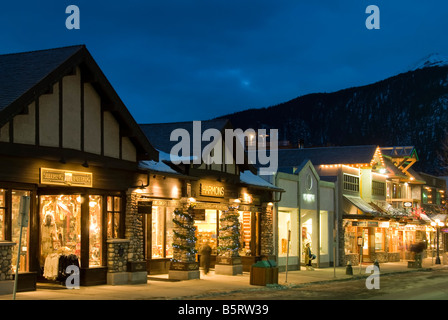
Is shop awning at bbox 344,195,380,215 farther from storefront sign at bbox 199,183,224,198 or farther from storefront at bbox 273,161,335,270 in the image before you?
storefront sign at bbox 199,183,224,198

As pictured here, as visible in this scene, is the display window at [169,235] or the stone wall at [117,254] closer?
the stone wall at [117,254]

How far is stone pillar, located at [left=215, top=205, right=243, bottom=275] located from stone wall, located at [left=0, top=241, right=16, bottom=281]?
538 inches

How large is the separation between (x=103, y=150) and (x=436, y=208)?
5664 centimetres

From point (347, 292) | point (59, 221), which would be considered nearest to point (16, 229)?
point (59, 221)

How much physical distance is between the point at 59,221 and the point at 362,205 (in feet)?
91.4

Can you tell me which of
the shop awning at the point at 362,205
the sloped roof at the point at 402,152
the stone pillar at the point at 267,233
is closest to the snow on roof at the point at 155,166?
the stone pillar at the point at 267,233

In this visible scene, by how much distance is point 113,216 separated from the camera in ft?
81.4

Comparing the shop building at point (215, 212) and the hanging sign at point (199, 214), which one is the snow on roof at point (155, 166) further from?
the hanging sign at point (199, 214)

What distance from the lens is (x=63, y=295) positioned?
2047cm

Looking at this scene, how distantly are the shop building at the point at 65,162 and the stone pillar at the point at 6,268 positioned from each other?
85 mm

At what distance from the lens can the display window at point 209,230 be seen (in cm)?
3562

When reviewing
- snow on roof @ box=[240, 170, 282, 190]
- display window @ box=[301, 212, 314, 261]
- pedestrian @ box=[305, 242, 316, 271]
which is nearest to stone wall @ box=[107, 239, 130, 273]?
snow on roof @ box=[240, 170, 282, 190]
